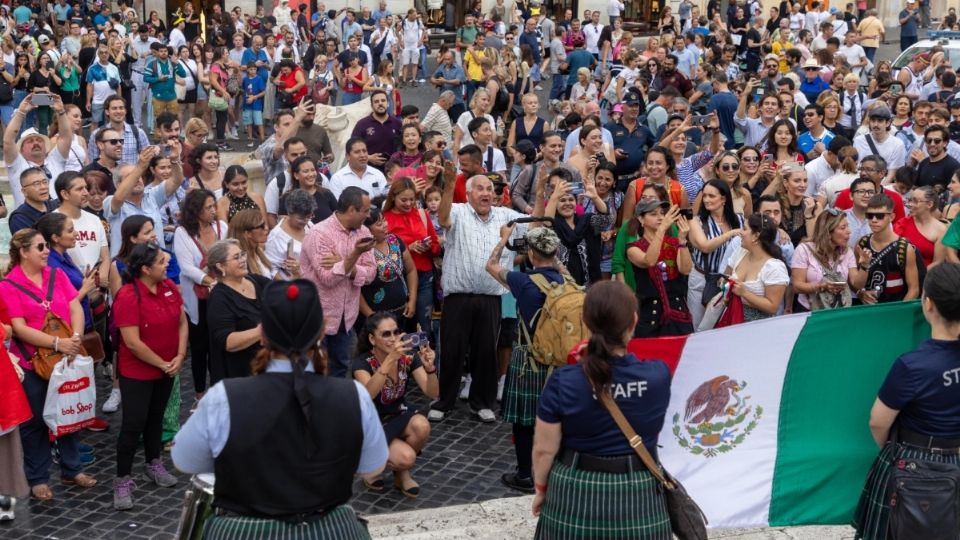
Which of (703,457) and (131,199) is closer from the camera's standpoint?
(703,457)

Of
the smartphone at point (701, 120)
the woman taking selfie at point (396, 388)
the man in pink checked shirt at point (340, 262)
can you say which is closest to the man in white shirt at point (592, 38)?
the smartphone at point (701, 120)

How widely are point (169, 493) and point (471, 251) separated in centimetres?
256

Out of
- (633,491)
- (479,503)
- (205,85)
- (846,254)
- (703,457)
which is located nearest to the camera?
(633,491)

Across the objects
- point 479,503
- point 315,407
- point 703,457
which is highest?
point 315,407

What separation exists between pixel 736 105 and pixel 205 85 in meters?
8.64

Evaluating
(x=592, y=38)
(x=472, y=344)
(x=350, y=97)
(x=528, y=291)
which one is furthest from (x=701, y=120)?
(x=592, y=38)

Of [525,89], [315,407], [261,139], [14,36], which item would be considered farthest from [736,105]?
[14,36]

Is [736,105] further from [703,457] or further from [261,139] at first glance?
[703,457]

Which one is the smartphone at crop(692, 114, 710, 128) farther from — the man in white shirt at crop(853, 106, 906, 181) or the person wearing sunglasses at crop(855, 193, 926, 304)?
the person wearing sunglasses at crop(855, 193, 926, 304)

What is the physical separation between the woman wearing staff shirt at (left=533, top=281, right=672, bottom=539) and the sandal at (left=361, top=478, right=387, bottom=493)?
8.74 feet

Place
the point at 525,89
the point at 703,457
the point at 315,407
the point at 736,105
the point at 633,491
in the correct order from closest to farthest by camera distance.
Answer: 1. the point at 315,407
2. the point at 633,491
3. the point at 703,457
4. the point at 736,105
5. the point at 525,89

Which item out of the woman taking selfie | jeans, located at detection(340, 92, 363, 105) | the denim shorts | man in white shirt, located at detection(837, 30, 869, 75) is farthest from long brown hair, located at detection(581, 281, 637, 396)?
man in white shirt, located at detection(837, 30, 869, 75)

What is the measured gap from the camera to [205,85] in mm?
19031

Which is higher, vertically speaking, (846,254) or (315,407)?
(315,407)
